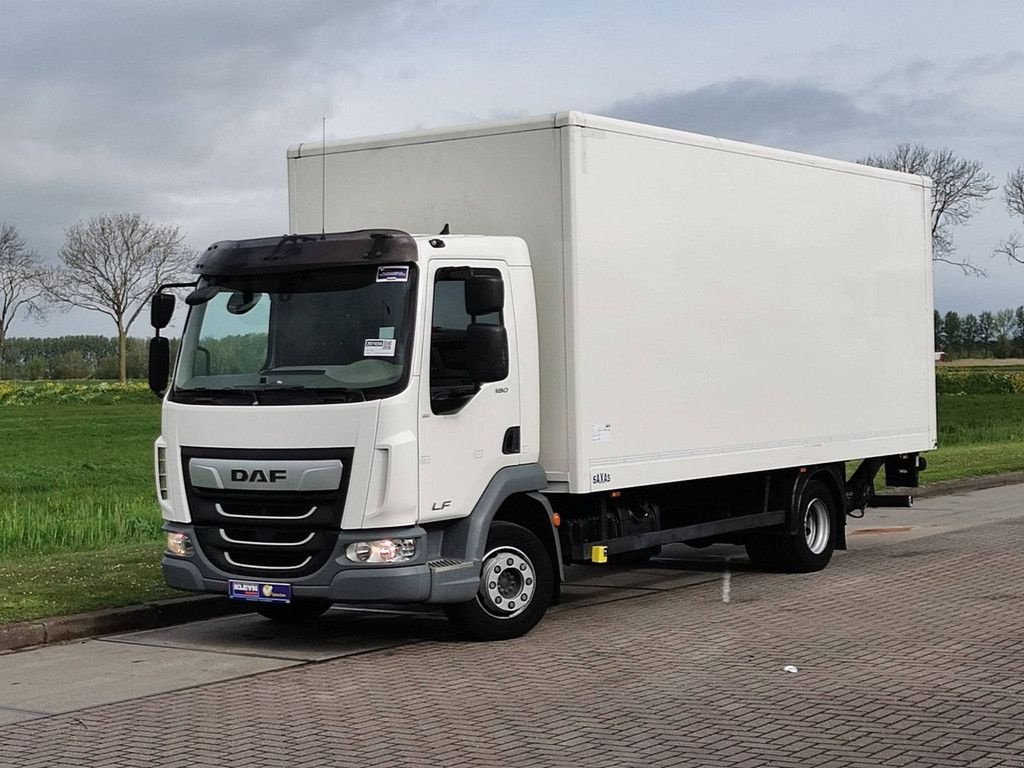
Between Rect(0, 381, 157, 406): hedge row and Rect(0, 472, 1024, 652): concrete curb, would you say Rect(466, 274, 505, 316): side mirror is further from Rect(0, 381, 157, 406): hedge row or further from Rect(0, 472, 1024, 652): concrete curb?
Rect(0, 381, 157, 406): hedge row

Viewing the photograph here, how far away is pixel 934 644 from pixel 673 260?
Answer: 3511 millimetres

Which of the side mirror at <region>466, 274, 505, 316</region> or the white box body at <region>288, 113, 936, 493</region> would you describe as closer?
the side mirror at <region>466, 274, 505, 316</region>

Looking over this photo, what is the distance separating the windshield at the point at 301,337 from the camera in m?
9.70

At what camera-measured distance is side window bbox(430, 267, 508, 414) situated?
9.76m

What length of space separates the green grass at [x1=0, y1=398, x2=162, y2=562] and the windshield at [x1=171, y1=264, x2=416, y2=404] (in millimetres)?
5579

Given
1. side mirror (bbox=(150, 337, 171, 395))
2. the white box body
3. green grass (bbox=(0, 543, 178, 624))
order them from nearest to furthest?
1. the white box body
2. side mirror (bbox=(150, 337, 171, 395))
3. green grass (bbox=(0, 543, 178, 624))

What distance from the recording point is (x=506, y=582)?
34.0 feet

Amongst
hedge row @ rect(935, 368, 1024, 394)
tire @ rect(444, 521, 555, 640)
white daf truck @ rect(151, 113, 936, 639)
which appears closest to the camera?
white daf truck @ rect(151, 113, 936, 639)

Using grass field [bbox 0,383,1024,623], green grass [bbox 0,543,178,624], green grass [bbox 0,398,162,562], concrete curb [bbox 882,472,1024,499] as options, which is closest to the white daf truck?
green grass [bbox 0,543,178,624]

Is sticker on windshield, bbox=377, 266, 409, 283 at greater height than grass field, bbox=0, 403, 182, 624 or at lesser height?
greater

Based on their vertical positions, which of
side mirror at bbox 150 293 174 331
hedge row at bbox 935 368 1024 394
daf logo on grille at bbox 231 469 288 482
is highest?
side mirror at bbox 150 293 174 331

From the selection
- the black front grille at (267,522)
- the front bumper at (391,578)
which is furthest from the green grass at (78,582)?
the front bumper at (391,578)

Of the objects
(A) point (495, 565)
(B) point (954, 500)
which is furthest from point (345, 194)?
(B) point (954, 500)

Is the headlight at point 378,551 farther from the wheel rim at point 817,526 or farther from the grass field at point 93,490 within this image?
the wheel rim at point 817,526
